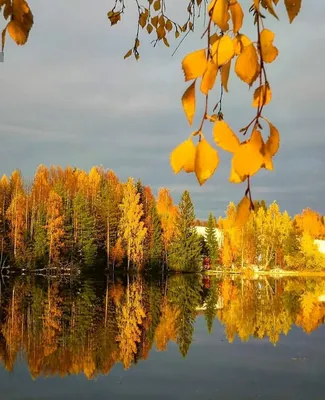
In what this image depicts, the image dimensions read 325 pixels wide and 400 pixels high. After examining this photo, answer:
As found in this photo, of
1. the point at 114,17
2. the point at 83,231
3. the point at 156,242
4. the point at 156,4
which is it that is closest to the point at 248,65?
the point at 156,4

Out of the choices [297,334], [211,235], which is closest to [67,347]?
[297,334]

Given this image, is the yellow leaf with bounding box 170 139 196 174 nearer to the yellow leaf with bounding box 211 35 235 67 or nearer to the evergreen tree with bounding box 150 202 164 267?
the yellow leaf with bounding box 211 35 235 67

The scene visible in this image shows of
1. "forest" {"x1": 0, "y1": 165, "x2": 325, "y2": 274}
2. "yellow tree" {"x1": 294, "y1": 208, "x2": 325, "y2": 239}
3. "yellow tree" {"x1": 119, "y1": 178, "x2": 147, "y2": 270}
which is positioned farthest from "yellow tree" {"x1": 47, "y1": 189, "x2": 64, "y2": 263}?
"yellow tree" {"x1": 294, "y1": 208, "x2": 325, "y2": 239}

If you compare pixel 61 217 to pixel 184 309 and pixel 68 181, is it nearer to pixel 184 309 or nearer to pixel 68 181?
pixel 68 181

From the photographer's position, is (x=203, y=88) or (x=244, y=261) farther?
(x=244, y=261)

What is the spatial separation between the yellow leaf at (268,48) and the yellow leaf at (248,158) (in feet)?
0.43

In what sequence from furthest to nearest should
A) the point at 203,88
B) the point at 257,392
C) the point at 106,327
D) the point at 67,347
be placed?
the point at 106,327 < the point at 67,347 < the point at 257,392 < the point at 203,88

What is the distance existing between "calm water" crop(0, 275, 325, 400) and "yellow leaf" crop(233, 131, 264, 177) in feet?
25.7

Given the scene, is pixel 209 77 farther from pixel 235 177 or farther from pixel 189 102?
pixel 235 177

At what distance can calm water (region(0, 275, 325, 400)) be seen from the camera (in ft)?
27.8

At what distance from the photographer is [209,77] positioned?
773 millimetres

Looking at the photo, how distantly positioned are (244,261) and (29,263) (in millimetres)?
20938

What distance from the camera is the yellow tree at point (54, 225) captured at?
1323 inches

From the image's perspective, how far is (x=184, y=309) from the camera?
1775 centimetres
